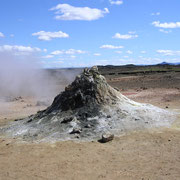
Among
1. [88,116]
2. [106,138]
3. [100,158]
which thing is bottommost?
[100,158]

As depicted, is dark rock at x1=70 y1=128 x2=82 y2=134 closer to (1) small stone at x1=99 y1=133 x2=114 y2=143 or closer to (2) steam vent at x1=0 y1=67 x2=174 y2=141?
(2) steam vent at x1=0 y1=67 x2=174 y2=141

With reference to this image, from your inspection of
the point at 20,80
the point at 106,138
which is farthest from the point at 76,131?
the point at 20,80

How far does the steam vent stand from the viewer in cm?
854

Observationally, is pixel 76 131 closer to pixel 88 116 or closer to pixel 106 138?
pixel 88 116

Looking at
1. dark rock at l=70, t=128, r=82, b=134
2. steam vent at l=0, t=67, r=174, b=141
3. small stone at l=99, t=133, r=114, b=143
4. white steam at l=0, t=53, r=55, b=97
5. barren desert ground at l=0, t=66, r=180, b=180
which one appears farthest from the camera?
white steam at l=0, t=53, r=55, b=97

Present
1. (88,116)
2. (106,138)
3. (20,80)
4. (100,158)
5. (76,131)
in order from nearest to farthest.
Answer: (100,158)
(106,138)
(76,131)
(88,116)
(20,80)

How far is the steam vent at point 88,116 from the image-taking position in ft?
28.0

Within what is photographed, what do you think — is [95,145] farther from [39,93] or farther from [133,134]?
[39,93]

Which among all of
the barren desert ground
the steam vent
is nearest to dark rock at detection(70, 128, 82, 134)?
the steam vent

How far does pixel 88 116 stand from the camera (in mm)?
9203

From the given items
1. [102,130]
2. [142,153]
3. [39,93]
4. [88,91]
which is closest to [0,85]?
[39,93]

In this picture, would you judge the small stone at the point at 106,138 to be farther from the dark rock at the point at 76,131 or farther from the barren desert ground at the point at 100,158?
the dark rock at the point at 76,131

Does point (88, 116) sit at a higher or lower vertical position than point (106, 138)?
higher

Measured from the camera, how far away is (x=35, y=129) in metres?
9.15
